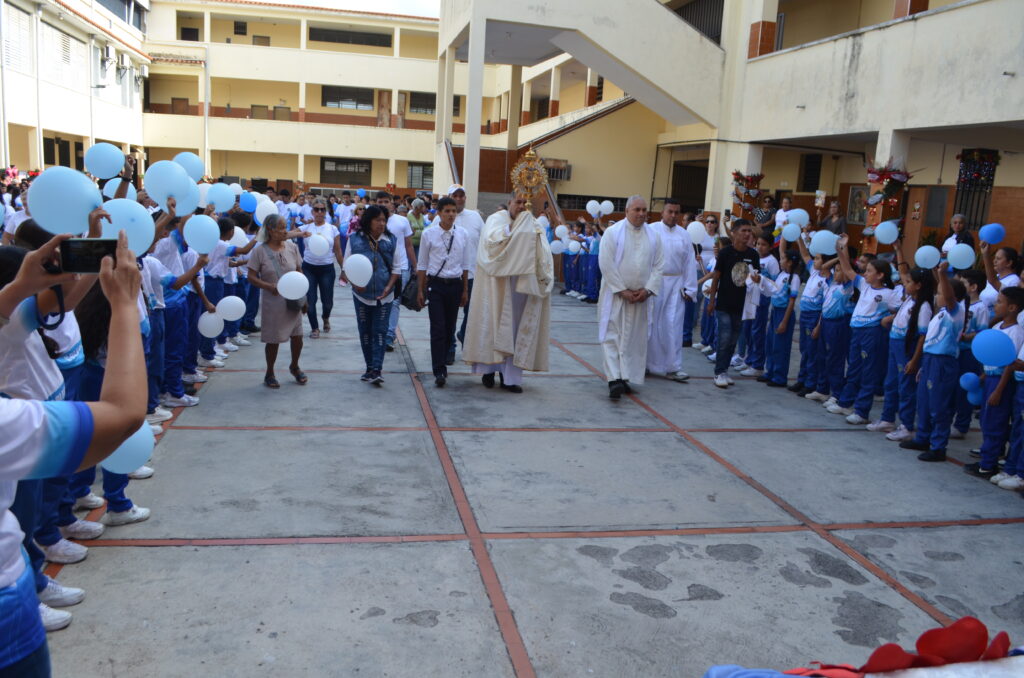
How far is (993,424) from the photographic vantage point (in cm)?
556

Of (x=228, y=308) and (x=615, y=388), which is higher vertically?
(x=228, y=308)

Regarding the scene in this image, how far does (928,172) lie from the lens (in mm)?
14438

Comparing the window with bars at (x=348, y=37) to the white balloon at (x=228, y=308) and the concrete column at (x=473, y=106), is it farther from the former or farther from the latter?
the white balloon at (x=228, y=308)

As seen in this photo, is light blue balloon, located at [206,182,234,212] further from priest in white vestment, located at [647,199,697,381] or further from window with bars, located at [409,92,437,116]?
window with bars, located at [409,92,437,116]

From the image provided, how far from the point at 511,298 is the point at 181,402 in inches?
119

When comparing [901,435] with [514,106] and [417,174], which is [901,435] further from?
[417,174]

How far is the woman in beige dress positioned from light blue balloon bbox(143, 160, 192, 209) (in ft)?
7.16

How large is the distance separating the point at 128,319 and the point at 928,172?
619 inches

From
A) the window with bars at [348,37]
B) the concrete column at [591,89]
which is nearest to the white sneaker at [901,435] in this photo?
the concrete column at [591,89]

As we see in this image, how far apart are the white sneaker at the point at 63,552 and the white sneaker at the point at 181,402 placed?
2.69 metres

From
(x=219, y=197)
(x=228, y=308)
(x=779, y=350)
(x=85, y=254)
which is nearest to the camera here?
(x=85, y=254)

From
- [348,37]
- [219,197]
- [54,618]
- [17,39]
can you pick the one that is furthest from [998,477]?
[348,37]

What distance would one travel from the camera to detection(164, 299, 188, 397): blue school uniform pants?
6.06 meters

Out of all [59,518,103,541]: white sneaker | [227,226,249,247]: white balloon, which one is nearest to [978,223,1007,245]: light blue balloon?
[227,226,249,247]: white balloon
